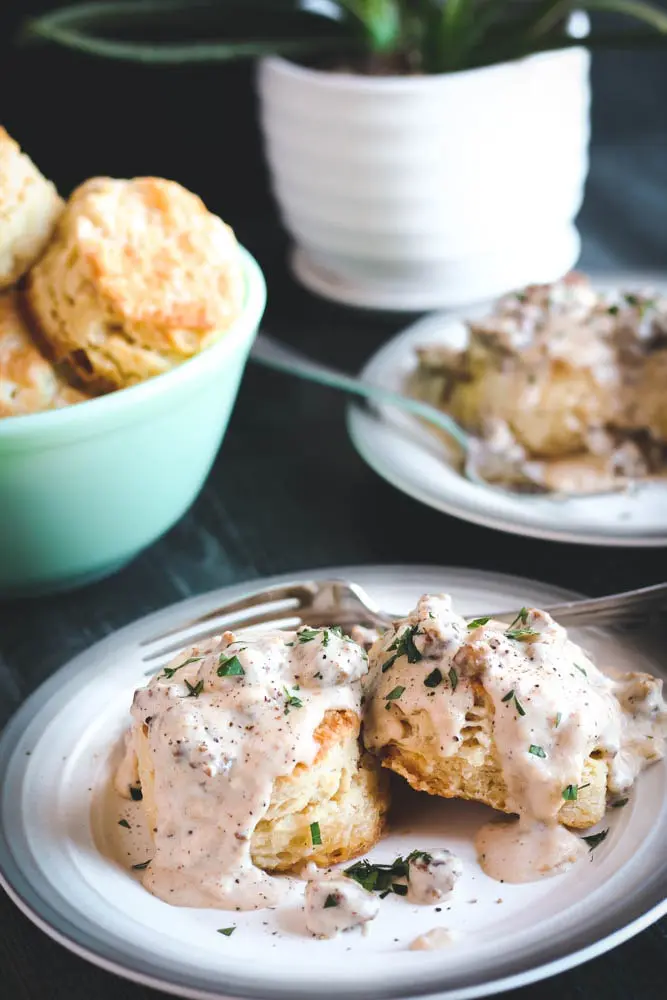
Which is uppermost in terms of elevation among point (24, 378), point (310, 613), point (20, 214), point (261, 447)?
point (20, 214)

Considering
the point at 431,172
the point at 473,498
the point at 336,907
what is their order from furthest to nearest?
the point at 431,172
the point at 473,498
the point at 336,907

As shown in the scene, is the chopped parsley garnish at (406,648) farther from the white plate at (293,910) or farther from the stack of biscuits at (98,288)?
the stack of biscuits at (98,288)

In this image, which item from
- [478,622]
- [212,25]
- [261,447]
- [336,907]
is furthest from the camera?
[212,25]

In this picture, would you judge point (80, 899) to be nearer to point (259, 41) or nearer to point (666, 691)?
point (666, 691)

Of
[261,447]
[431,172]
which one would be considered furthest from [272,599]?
[431,172]

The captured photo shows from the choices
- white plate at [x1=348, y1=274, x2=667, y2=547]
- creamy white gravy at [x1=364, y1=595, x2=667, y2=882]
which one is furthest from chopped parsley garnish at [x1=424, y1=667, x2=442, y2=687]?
white plate at [x1=348, y1=274, x2=667, y2=547]

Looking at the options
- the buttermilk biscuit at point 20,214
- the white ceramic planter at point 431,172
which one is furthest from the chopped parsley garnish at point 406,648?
the white ceramic planter at point 431,172

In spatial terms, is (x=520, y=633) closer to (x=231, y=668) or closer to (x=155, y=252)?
(x=231, y=668)

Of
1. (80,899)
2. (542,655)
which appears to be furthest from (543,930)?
(80,899)
